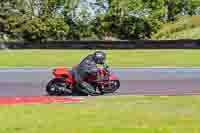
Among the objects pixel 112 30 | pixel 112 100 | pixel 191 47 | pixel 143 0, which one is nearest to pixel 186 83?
pixel 112 100

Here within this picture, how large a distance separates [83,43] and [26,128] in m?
34.3

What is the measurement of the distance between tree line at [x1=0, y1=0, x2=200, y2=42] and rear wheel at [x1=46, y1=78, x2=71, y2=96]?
4449cm

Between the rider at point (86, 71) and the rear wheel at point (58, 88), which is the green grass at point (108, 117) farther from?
the rear wheel at point (58, 88)

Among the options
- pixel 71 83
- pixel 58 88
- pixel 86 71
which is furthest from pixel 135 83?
pixel 58 88

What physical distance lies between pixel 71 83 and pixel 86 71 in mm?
516

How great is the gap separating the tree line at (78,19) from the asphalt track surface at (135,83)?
37.8 meters

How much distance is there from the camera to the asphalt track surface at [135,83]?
15.8m

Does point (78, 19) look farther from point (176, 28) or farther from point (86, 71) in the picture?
point (86, 71)

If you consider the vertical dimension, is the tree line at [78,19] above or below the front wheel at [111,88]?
below

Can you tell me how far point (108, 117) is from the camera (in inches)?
381

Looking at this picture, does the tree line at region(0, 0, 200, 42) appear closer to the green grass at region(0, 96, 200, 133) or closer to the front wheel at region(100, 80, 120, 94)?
the front wheel at region(100, 80, 120, 94)

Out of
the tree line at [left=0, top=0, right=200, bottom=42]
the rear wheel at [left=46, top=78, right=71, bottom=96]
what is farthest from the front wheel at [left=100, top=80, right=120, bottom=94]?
the tree line at [left=0, top=0, right=200, bottom=42]

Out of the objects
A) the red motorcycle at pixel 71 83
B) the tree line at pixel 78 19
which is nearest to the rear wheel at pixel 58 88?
the red motorcycle at pixel 71 83

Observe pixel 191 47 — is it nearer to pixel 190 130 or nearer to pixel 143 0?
pixel 143 0
